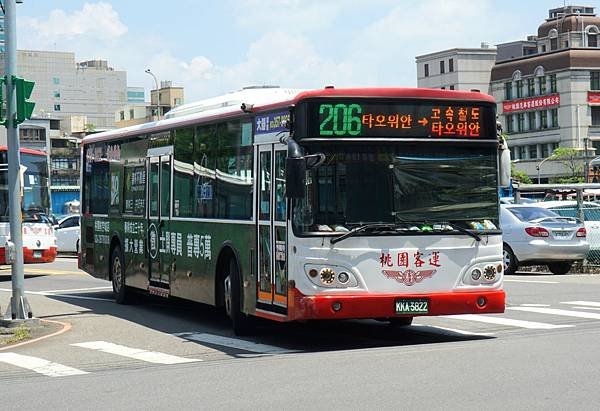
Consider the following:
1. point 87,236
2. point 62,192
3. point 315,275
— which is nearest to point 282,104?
point 315,275

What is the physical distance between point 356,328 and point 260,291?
2460 mm

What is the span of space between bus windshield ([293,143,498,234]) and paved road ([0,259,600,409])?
4.91 feet

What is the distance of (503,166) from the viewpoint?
14.3m

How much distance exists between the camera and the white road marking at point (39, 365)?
12.6 meters

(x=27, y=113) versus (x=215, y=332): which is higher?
(x=27, y=113)

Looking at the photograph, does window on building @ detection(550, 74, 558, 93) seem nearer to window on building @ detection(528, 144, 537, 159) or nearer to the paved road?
window on building @ detection(528, 144, 537, 159)

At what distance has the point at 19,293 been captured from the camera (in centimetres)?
1680

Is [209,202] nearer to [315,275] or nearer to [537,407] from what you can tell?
[315,275]

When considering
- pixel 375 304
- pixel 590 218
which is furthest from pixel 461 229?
pixel 590 218

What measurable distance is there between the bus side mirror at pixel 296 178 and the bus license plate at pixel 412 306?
70.1 inches

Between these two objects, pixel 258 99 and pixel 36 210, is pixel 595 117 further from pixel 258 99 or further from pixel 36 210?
pixel 258 99

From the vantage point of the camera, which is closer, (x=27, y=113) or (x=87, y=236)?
(x=27, y=113)

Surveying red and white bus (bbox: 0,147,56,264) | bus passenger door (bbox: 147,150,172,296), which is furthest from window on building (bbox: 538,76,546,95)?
bus passenger door (bbox: 147,150,172,296)

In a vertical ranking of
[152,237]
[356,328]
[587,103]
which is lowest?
[356,328]
